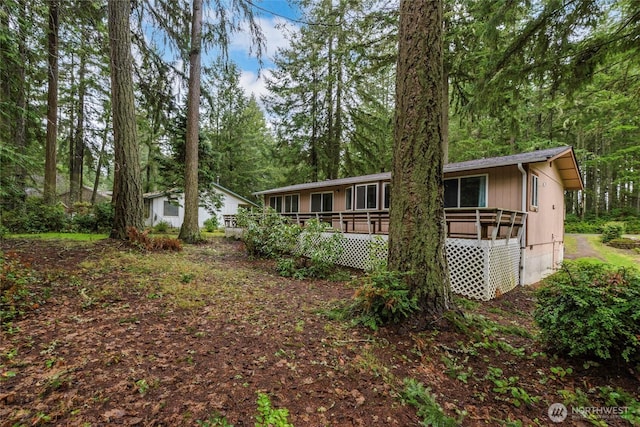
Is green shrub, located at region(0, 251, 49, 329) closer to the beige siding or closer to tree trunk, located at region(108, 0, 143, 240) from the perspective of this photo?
tree trunk, located at region(108, 0, 143, 240)

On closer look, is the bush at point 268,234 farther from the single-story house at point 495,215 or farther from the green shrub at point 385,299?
the green shrub at point 385,299

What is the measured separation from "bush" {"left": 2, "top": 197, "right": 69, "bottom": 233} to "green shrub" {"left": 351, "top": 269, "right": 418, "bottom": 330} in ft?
41.7

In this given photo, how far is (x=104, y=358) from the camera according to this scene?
259 cm

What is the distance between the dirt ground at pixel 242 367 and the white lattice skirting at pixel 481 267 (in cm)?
184

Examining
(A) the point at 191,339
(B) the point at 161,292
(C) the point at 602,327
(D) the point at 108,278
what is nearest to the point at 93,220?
(D) the point at 108,278

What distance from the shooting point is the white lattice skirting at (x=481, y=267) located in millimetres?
6305

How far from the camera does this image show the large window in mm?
8828

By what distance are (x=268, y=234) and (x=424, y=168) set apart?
251 inches

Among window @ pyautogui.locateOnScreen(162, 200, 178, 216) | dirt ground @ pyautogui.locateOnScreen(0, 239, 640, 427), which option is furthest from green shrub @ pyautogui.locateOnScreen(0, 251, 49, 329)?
window @ pyautogui.locateOnScreen(162, 200, 178, 216)

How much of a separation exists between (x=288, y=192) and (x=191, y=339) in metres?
13.8

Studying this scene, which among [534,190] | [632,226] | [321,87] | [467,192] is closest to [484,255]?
[467,192]

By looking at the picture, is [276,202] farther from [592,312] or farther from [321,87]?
[592,312]

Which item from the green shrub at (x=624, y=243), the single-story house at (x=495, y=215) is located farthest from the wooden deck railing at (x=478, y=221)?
the green shrub at (x=624, y=243)

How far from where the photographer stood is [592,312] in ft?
9.31
